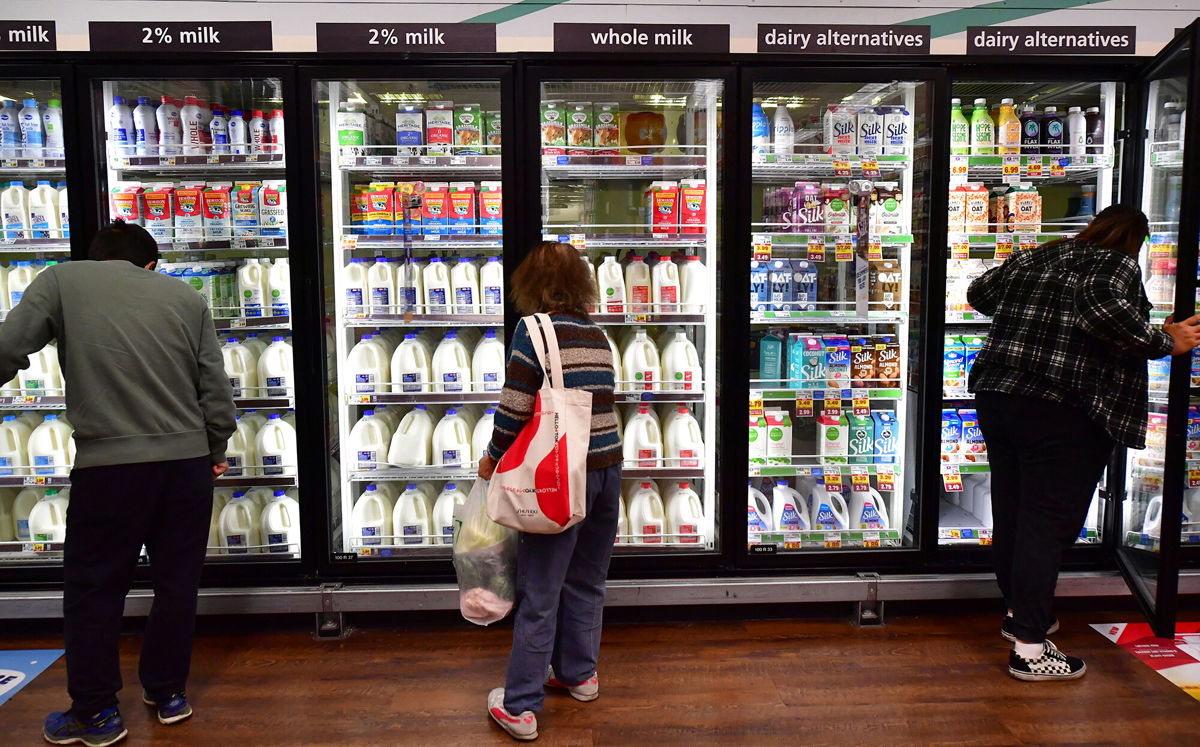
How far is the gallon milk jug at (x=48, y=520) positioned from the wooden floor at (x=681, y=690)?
0.39 metres

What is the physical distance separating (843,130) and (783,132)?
26 centimetres

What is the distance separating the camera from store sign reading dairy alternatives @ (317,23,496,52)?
3.36 metres

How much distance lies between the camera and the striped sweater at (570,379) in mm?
2555

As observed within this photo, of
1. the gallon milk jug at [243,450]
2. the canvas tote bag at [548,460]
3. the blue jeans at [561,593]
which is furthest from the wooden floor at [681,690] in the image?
the canvas tote bag at [548,460]

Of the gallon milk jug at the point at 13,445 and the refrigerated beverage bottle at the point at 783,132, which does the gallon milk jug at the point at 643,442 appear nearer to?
the refrigerated beverage bottle at the point at 783,132

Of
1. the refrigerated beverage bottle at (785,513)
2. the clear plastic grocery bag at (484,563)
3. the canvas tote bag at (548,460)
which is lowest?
the refrigerated beverage bottle at (785,513)

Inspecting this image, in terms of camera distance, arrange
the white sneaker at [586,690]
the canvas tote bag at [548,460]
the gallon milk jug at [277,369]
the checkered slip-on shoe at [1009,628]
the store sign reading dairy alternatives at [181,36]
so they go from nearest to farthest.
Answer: the canvas tote bag at [548,460] < the white sneaker at [586,690] < the store sign reading dairy alternatives at [181,36] < the checkered slip-on shoe at [1009,628] < the gallon milk jug at [277,369]

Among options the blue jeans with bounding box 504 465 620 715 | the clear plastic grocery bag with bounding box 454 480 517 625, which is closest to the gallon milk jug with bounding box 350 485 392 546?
the clear plastic grocery bag with bounding box 454 480 517 625

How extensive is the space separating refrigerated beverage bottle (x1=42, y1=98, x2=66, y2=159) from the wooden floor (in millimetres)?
2038

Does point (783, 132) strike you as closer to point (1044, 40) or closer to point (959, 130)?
point (959, 130)

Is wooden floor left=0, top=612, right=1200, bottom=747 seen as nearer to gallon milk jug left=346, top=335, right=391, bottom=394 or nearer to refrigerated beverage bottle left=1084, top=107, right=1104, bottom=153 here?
gallon milk jug left=346, top=335, right=391, bottom=394

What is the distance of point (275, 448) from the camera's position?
3.71 meters

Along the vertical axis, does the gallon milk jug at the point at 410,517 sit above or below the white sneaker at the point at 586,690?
above

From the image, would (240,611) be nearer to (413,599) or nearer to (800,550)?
(413,599)
